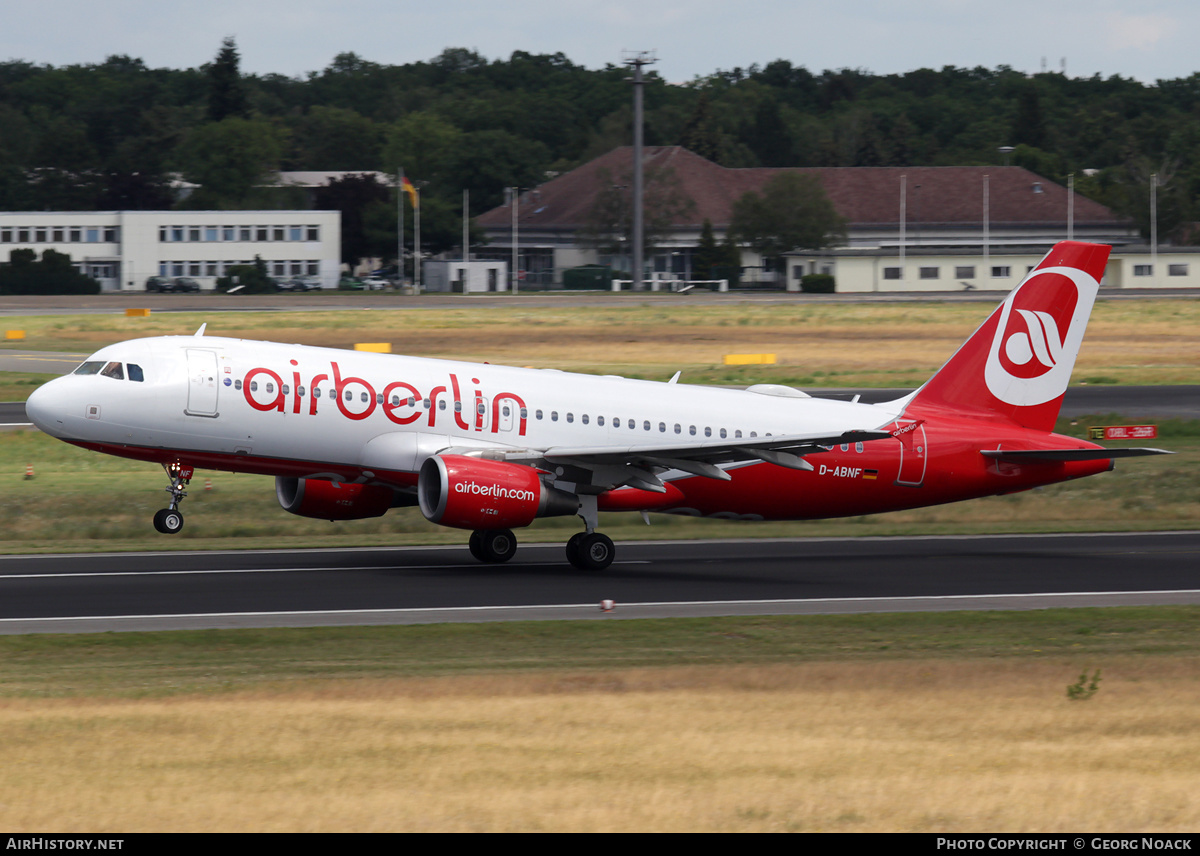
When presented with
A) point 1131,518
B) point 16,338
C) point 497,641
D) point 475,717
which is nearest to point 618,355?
point 16,338

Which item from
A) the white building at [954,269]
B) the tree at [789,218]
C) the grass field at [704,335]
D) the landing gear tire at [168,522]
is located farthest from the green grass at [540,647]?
the tree at [789,218]

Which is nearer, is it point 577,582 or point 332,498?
point 577,582

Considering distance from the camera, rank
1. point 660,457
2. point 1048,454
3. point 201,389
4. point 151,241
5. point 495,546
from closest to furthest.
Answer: point 201,389
point 660,457
point 495,546
point 1048,454
point 151,241

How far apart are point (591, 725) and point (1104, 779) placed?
213 inches

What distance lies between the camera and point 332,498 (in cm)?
3042

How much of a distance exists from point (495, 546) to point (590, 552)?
218cm

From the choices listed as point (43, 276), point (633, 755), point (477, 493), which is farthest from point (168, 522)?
point (43, 276)

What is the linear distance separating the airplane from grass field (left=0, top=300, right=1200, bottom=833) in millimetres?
5645

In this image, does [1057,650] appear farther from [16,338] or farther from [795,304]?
[795,304]

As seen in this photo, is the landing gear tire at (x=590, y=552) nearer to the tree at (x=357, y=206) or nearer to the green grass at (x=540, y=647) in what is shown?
the green grass at (x=540, y=647)

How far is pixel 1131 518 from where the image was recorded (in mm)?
39562

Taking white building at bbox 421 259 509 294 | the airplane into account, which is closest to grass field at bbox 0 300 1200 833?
Result: the airplane

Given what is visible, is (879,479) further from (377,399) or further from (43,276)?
(43,276)

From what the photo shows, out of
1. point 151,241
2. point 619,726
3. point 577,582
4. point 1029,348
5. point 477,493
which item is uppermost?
point 151,241
